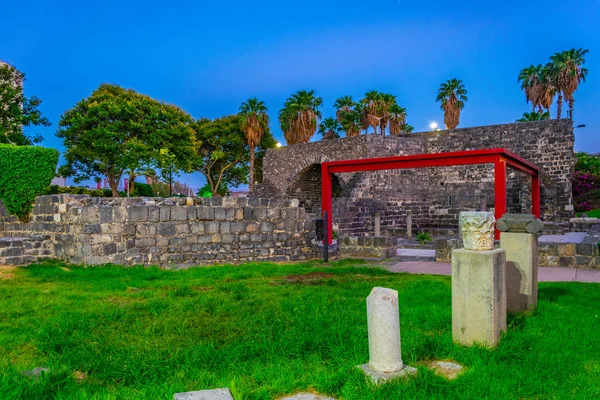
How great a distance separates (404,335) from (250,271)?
18.5 ft

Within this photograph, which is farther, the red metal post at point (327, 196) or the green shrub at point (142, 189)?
the green shrub at point (142, 189)

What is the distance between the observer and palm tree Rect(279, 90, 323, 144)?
4081 centimetres

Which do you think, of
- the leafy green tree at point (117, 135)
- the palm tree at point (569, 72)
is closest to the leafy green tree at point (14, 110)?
the leafy green tree at point (117, 135)

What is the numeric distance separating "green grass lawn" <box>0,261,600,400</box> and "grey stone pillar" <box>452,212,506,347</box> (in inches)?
7.6

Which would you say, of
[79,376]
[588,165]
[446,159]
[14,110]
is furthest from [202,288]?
[588,165]

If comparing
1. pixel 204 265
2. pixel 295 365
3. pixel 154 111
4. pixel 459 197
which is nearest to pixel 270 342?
pixel 295 365

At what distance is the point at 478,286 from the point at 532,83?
38031 millimetres

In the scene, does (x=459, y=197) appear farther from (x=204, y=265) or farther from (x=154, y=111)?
(x=154, y=111)

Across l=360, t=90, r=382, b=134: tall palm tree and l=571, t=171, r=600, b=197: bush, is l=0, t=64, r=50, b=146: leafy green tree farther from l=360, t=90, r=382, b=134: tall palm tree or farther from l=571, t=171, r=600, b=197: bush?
l=571, t=171, r=600, b=197: bush

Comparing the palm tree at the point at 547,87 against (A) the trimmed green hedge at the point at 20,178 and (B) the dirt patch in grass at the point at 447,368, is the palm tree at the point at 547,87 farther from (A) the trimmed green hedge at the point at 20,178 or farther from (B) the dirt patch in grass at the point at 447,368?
(B) the dirt patch in grass at the point at 447,368

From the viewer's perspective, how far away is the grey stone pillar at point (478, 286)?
4496mm

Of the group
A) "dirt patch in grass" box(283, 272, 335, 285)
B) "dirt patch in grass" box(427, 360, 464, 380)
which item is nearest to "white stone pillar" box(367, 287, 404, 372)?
"dirt patch in grass" box(427, 360, 464, 380)

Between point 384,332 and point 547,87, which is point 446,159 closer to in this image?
point 384,332

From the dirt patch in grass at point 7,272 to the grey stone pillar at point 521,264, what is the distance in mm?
8793
